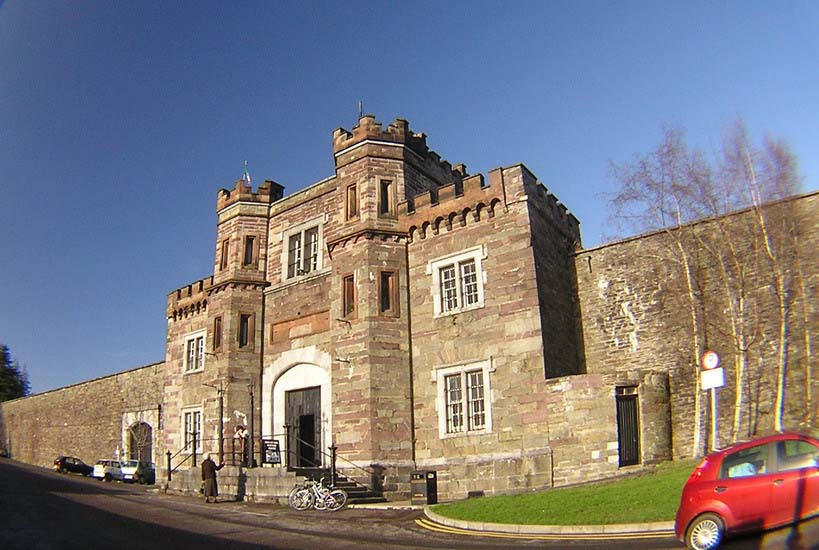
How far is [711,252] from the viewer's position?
19375 mm

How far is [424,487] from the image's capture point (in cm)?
1753

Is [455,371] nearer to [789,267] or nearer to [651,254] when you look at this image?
[651,254]

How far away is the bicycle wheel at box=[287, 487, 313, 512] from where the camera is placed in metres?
18.3

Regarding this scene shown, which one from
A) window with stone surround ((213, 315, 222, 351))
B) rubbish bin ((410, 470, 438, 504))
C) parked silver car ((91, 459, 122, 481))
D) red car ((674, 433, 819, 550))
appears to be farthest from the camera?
parked silver car ((91, 459, 122, 481))

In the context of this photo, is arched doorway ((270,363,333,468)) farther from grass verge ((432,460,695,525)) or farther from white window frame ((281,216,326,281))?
grass verge ((432,460,695,525))

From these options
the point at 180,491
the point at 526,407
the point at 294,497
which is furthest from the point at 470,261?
the point at 180,491

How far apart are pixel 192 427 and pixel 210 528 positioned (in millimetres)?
13690

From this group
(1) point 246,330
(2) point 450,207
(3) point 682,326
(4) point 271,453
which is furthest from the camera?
(1) point 246,330

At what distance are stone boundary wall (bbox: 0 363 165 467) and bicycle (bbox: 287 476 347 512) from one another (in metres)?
21.8

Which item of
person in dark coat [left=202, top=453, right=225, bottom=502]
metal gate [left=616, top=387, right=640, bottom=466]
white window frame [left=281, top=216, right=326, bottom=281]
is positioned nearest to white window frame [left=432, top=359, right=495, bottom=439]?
metal gate [left=616, top=387, right=640, bottom=466]

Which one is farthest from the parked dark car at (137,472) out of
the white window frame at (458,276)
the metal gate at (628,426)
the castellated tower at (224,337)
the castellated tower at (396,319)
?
the metal gate at (628,426)

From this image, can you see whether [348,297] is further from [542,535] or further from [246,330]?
[542,535]

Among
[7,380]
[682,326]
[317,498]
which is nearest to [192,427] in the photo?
[317,498]

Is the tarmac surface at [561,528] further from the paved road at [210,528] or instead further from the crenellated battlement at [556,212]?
the crenellated battlement at [556,212]
